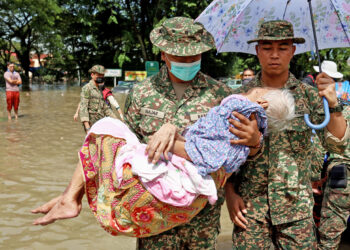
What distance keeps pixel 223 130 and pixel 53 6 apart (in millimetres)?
31744

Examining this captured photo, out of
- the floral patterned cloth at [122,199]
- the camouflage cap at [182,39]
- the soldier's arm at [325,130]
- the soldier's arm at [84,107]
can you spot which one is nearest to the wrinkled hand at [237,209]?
the floral patterned cloth at [122,199]

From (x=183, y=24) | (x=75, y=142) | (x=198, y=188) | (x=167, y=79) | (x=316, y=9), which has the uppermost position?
(x=316, y=9)

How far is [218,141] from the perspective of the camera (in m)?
2.08

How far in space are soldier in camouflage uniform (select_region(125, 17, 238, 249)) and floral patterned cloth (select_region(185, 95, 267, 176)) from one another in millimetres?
455

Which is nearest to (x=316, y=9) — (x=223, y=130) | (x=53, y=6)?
(x=223, y=130)

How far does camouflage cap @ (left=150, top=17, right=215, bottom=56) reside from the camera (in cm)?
246

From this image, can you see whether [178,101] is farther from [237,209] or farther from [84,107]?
[84,107]

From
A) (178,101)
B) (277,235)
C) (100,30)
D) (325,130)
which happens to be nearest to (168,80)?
(178,101)

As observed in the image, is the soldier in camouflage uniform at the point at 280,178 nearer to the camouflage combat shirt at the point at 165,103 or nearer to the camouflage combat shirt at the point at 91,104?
the camouflage combat shirt at the point at 165,103

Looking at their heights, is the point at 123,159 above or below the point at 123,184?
above

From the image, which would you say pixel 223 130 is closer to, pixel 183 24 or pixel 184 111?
pixel 184 111

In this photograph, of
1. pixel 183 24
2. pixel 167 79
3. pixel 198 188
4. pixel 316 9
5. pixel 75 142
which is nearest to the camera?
pixel 198 188

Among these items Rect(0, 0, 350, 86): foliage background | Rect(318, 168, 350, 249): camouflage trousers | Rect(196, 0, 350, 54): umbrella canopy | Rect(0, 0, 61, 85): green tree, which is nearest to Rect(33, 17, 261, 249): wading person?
Rect(196, 0, 350, 54): umbrella canopy

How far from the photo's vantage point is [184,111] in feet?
8.63
